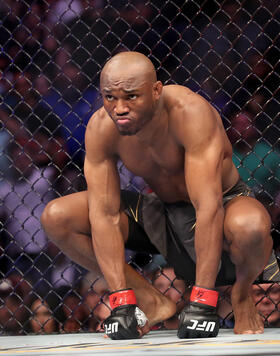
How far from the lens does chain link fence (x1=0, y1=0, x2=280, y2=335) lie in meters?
1.97

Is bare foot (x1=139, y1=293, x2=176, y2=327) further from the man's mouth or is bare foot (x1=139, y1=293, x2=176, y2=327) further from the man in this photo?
the man's mouth

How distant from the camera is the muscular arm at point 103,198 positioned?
1476 millimetres

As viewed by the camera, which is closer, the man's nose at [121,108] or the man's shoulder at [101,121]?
the man's nose at [121,108]

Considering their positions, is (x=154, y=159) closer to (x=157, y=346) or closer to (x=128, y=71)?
(x=128, y=71)

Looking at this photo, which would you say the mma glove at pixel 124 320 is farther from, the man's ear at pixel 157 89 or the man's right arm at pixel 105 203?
the man's ear at pixel 157 89

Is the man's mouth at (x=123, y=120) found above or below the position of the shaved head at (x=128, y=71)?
below

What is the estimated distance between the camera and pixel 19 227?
2096mm

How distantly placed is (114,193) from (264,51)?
2.47 feet

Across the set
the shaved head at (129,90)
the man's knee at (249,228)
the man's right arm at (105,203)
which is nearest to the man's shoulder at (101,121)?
the man's right arm at (105,203)

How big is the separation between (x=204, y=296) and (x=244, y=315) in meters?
0.17

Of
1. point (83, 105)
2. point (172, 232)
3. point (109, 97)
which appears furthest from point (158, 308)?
point (83, 105)

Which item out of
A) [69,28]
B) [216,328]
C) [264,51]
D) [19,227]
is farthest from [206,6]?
[216,328]

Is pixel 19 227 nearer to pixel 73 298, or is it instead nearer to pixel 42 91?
pixel 73 298

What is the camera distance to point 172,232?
1586 millimetres
